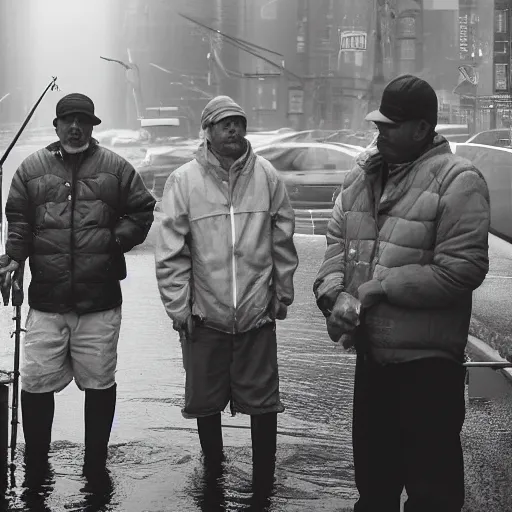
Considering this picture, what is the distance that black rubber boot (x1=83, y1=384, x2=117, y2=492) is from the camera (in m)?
5.93

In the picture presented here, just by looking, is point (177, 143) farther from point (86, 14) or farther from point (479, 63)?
point (479, 63)

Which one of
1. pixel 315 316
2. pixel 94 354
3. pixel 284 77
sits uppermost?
pixel 284 77

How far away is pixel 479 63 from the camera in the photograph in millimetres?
21344

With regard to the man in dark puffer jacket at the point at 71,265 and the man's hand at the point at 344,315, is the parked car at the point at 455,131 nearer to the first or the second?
the man in dark puffer jacket at the point at 71,265

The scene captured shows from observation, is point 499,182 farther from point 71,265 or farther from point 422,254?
point 422,254

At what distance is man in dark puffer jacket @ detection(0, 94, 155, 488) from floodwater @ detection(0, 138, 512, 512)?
0.98ft

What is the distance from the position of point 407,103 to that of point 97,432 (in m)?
2.30

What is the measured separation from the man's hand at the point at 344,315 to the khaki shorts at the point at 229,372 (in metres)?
1.19

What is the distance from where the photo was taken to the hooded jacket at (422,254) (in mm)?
4531

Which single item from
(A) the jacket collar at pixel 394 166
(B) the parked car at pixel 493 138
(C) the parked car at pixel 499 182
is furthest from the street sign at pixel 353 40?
(A) the jacket collar at pixel 394 166

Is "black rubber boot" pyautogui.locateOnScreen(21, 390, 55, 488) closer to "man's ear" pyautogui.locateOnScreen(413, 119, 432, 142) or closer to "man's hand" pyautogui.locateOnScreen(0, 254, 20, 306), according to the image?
"man's hand" pyautogui.locateOnScreen(0, 254, 20, 306)

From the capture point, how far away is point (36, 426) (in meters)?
6.04

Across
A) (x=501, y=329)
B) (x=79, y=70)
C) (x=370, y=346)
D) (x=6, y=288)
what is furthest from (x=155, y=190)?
(x=370, y=346)

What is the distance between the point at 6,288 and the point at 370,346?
2.04 m
